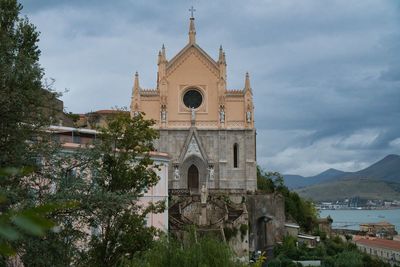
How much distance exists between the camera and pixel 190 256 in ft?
50.7

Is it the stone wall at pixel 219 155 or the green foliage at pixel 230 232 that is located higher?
the stone wall at pixel 219 155

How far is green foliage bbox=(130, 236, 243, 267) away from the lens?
15.4 m

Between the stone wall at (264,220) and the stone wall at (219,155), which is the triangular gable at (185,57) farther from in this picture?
the stone wall at (264,220)

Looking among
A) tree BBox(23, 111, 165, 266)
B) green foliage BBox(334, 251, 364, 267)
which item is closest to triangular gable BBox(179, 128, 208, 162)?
green foliage BBox(334, 251, 364, 267)

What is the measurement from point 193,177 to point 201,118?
591cm

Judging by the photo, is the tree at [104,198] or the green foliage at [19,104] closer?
the green foliage at [19,104]

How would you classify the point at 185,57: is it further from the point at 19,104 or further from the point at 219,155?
the point at 19,104

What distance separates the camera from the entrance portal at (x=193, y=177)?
53.0 m

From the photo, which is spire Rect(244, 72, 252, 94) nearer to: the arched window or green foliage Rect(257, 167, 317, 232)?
the arched window

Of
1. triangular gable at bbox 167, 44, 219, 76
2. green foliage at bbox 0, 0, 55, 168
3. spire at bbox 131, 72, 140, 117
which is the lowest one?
green foliage at bbox 0, 0, 55, 168

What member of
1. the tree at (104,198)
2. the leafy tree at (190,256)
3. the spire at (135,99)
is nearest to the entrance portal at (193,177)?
the spire at (135,99)

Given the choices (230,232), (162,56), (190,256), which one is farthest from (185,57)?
(190,256)

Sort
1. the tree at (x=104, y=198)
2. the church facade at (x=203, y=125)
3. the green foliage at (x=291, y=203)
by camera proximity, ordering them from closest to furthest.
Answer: the tree at (x=104, y=198)
the church facade at (x=203, y=125)
the green foliage at (x=291, y=203)

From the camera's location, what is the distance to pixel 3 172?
229 centimetres
